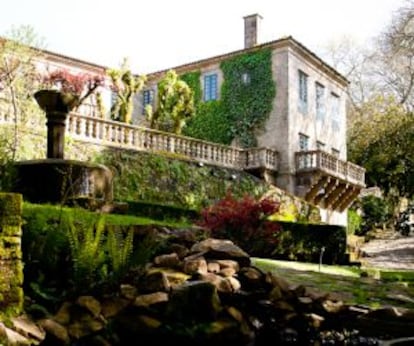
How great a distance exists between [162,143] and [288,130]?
26.9 feet

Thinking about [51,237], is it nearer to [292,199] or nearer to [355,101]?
[292,199]

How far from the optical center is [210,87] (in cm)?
3259

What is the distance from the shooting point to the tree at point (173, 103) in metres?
29.6

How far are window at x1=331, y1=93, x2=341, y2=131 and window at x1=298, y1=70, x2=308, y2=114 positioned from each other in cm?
428

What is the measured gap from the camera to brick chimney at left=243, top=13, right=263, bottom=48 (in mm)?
33312

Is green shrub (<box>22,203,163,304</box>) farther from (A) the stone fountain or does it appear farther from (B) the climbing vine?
(B) the climbing vine

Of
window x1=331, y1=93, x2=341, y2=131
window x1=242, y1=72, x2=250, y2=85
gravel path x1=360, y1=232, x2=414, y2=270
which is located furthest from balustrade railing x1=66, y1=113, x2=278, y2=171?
window x1=331, y1=93, x2=341, y2=131

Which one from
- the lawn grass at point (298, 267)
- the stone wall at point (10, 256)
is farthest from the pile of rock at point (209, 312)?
the lawn grass at point (298, 267)

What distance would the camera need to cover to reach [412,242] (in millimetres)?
29609

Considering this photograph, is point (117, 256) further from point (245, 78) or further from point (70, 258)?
point (245, 78)

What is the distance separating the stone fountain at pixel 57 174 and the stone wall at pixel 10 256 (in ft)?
15.5

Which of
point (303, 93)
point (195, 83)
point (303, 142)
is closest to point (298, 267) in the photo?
point (303, 142)

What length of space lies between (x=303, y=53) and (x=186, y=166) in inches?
423

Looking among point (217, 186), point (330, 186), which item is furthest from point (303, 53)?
point (217, 186)
